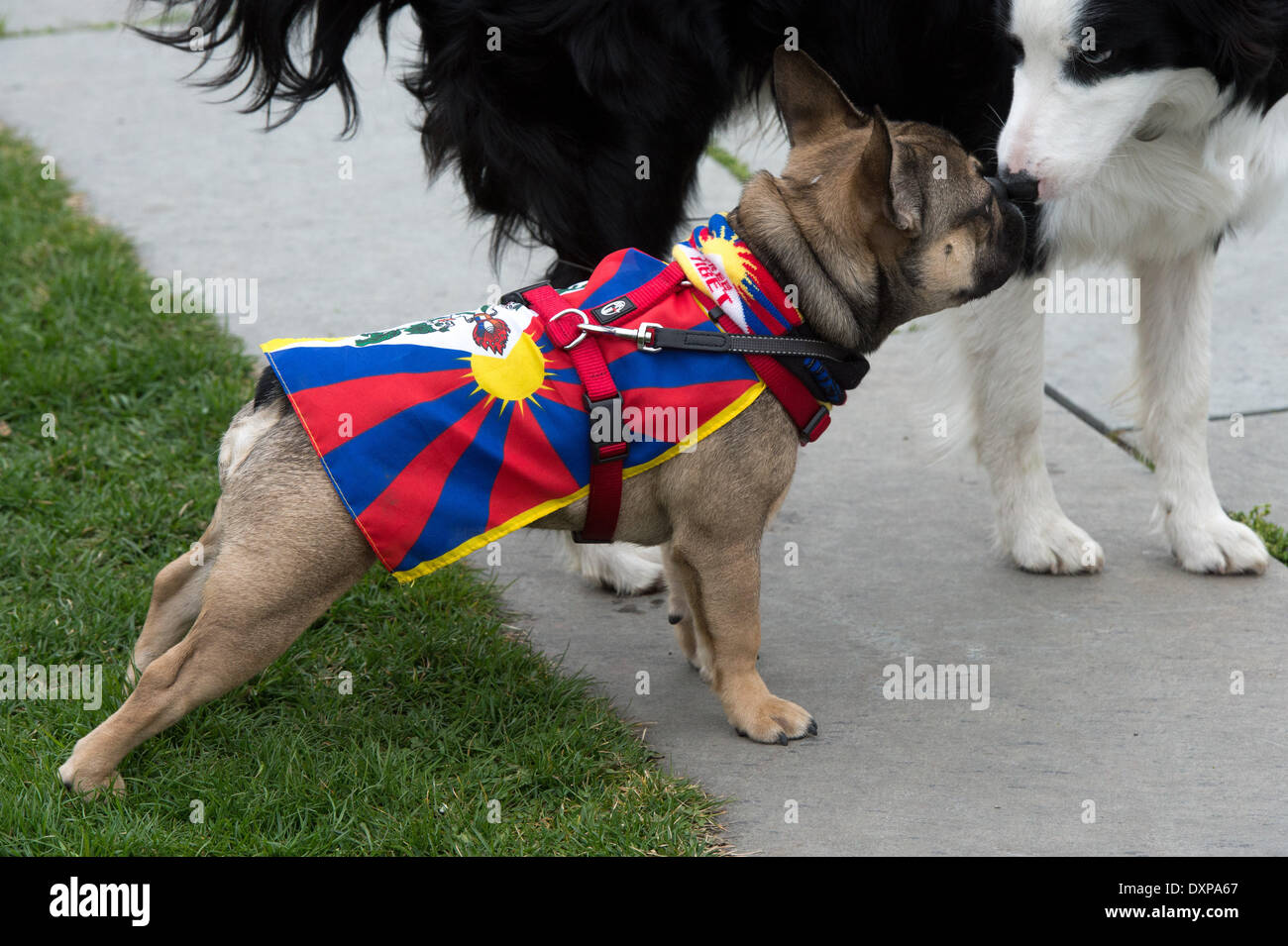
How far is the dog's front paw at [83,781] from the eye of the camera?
2760 millimetres

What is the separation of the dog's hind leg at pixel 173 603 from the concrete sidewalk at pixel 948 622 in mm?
874

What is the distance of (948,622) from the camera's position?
353 cm

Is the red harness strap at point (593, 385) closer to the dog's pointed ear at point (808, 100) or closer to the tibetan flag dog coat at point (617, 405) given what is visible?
the tibetan flag dog coat at point (617, 405)

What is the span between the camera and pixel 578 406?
272 centimetres

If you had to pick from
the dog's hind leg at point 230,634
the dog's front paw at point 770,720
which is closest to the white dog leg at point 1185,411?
the dog's front paw at point 770,720

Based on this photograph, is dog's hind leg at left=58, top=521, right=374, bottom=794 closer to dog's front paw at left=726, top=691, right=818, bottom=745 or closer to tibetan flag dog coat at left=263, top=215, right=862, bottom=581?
tibetan flag dog coat at left=263, top=215, right=862, bottom=581

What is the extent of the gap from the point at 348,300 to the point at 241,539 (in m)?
2.86

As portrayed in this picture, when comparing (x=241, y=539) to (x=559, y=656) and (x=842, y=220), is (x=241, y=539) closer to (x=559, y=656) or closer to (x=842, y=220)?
(x=559, y=656)

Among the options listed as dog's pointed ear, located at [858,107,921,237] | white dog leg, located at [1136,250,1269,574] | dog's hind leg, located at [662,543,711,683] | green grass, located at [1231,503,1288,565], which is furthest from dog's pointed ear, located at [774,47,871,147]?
green grass, located at [1231,503,1288,565]

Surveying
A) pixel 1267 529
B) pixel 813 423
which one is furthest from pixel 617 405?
pixel 1267 529

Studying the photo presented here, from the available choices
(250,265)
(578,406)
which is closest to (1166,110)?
(578,406)

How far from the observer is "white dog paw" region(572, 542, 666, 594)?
145 inches

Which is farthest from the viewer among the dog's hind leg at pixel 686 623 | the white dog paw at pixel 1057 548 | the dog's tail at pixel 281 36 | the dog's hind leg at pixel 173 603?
the white dog paw at pixel 1057 548

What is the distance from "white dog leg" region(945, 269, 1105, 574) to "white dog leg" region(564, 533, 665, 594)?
93 cm
